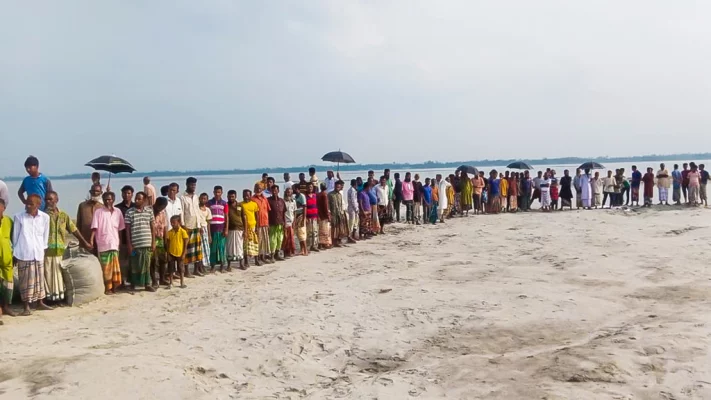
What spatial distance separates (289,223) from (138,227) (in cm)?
337

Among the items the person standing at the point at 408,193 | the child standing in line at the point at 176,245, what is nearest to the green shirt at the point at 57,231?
the child standing in line at the point at 176,245

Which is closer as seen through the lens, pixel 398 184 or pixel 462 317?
pixel 462 317

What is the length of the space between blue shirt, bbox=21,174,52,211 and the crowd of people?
0.01 meters

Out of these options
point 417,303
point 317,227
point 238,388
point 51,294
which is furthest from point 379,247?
point 238,388

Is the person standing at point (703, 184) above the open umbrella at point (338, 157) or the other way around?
the other way around

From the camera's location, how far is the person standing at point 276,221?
10.0m

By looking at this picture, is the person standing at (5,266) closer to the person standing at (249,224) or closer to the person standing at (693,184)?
the person standing at (249,224)

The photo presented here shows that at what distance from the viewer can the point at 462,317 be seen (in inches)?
245

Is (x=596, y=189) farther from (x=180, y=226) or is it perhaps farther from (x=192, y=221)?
(x=180, y=226)

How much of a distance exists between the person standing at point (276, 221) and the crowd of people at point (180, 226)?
2cm

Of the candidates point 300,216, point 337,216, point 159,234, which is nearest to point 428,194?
point 337,216

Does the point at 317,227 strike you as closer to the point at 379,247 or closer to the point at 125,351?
the point at 379,247

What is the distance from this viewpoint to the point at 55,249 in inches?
265

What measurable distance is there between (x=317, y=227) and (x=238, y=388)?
7.05 m
